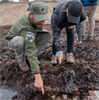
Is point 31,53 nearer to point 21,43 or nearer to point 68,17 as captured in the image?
point 21,43

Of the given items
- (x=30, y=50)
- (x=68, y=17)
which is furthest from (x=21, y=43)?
(x=68, y=17)

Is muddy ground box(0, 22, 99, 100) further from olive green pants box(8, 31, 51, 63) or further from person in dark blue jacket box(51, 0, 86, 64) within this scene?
olive green pants box(8, 31, 51, 63)

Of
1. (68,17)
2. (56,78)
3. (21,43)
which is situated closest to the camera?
(68,17)

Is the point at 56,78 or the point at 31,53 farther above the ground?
the point at 31,53

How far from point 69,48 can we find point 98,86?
0.85 meters

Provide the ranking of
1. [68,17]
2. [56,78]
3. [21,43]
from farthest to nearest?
[56,78], [21,43], [68,17]

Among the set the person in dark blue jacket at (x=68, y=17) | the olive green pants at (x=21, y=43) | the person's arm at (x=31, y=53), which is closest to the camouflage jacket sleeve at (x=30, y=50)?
the person's arm at (x=31, y=53)

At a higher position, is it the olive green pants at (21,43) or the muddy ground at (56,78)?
the olive green pants at (21,43)

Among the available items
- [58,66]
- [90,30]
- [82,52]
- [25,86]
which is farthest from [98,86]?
[90,30]

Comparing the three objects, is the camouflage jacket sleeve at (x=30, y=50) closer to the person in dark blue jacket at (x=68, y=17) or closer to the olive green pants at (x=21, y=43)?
the olive green pants at (x=21, y=43)

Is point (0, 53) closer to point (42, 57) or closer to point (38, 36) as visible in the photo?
point (42, 57)

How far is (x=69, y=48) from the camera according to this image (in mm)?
1954

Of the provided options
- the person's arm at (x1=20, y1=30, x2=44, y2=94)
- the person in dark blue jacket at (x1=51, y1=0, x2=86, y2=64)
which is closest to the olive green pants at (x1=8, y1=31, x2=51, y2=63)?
the person's arm at (x1=20, y1=30, x2=44, y2=94)

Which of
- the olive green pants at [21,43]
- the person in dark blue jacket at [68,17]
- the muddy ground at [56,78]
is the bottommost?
the muddy ground at [56,78]
